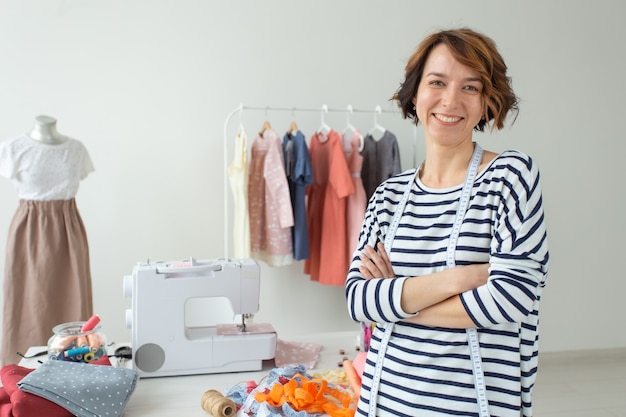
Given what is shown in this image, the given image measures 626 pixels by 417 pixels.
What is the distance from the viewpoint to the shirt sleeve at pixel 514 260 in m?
1.06

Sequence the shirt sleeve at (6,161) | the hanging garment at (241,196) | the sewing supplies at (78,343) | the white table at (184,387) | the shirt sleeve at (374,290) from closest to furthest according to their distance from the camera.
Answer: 1. the shirt sleeve at (374,290)
2. the white table at (184,387)
3. the sewing supplies at (78,343)
4. the shirt sleeve at (6,161)
5. the hanging garment at (241,196)

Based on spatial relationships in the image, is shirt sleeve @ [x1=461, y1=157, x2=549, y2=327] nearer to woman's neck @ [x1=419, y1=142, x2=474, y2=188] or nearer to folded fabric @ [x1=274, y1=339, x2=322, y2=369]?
woman's neck @ [x1=419, y1=142, x2=474, y2=188]

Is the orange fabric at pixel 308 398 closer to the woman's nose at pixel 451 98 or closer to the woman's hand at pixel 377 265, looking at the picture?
the woman's hand at pixel 377 265

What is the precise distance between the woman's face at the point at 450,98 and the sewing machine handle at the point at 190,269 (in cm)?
86

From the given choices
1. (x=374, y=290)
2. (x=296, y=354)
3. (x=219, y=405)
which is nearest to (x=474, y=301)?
(x=374, y=290)

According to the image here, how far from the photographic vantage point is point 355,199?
3.39 m

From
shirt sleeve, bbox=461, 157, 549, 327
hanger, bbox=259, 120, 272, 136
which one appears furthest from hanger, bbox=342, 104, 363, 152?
shirt sleeve, bbox=461, 157, 549, 327

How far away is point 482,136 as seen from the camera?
4.00m

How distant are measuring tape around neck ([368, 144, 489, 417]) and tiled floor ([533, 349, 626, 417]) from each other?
2.42 meters

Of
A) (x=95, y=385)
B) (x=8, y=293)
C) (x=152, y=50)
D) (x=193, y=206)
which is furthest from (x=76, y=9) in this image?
(x=95, y=385)

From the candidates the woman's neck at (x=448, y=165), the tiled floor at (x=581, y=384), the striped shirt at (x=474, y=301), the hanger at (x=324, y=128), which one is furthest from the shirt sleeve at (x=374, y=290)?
the tiled floor at (x=581, y=384)

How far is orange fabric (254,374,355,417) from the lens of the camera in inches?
55.2

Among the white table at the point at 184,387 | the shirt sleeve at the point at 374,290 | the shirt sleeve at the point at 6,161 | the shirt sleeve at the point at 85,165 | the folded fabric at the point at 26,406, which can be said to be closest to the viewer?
the shirt sleeve at the point at 374,290

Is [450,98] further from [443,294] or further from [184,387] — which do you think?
[184,387]
